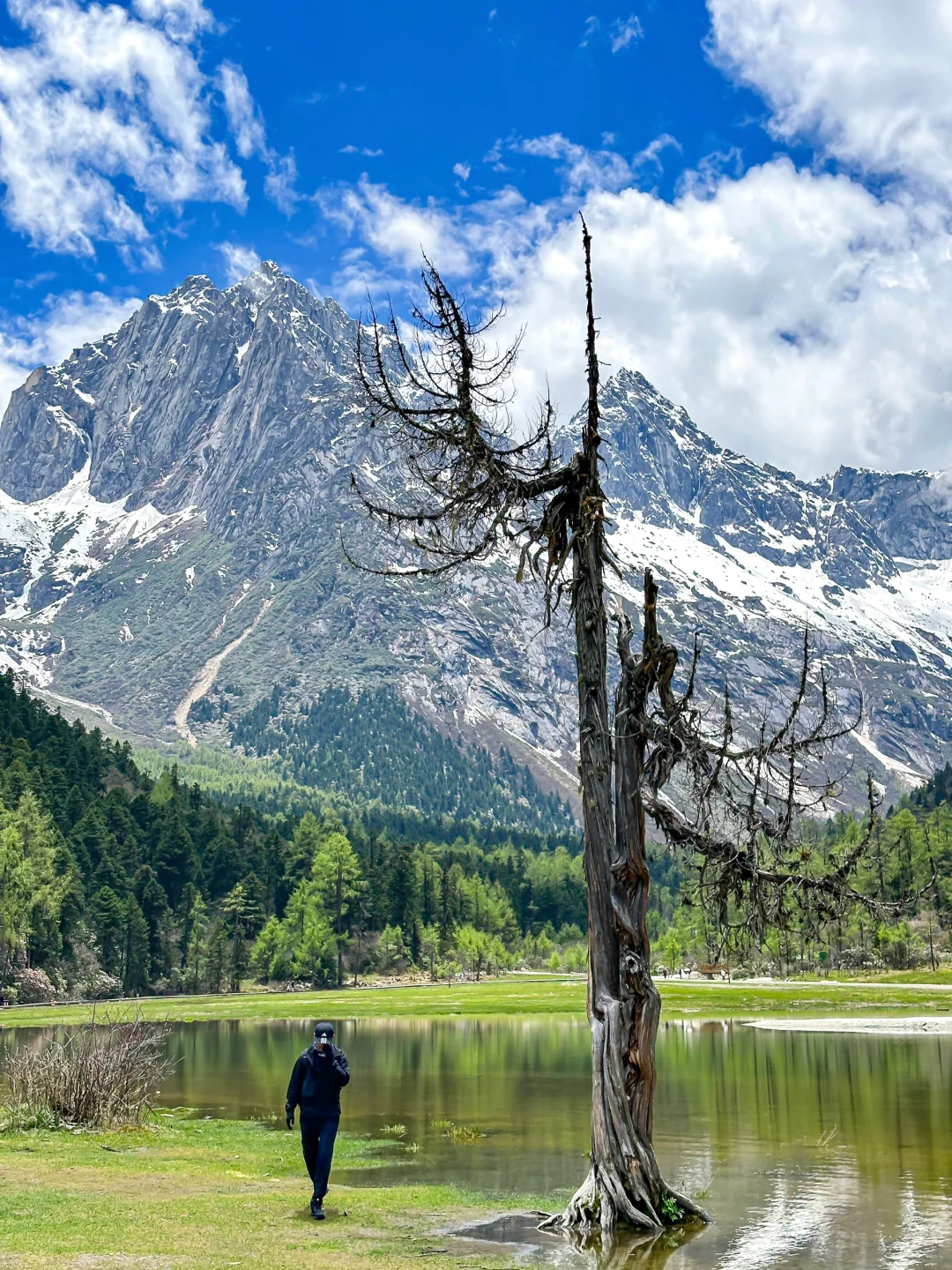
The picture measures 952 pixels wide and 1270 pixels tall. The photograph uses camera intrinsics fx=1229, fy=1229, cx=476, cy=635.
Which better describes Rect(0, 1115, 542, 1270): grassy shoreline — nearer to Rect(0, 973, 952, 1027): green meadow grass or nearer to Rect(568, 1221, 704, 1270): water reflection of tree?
Rect(568, 1221, 704, 1270): water reflection of tree

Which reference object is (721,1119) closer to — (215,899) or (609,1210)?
(609,1210)

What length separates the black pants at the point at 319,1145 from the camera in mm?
20172

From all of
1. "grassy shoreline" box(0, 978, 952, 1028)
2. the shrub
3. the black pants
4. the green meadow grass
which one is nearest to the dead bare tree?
the black pants

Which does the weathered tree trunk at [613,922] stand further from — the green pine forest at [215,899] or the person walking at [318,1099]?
the green pine forest at [215,899]

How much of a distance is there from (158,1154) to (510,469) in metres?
17.4

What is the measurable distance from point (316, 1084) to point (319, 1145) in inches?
38.0

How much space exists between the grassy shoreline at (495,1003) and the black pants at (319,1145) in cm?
6743

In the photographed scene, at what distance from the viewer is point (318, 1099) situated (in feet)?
67.1

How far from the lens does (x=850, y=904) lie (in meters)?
22.3

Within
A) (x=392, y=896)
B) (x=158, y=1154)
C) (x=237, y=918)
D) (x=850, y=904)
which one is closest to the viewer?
(x=850, y=904)

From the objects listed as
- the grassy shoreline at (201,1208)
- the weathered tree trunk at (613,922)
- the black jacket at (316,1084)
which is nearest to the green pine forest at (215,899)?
the grassy shoreline at (201,1208)

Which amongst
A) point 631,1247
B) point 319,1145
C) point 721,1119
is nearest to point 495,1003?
point 721,1119

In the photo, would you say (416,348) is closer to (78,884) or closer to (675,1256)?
(675,1256)

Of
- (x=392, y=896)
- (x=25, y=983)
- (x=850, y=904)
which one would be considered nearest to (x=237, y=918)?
(x=392, y=896)
